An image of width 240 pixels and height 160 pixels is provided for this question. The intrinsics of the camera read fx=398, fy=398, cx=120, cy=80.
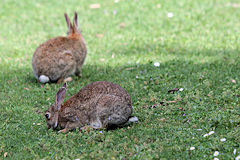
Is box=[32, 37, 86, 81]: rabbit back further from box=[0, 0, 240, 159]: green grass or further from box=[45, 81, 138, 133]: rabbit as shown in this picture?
box=[45, 81, 138, 133]: rabbit

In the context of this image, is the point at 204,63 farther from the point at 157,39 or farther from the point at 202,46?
the point at 157,39

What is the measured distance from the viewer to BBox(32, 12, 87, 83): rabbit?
8445 millimetres

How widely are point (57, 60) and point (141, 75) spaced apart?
1829mm

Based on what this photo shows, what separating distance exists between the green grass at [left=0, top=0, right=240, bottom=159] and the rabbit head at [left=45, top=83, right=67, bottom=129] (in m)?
0.18

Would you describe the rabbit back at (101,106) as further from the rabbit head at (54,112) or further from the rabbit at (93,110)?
the rabbit head at (54,112)

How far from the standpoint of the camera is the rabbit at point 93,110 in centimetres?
580

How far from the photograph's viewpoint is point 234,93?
6926 millimetres

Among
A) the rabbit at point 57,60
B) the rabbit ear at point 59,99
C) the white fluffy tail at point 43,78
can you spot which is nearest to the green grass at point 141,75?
the white fluffy tail at point 43,78

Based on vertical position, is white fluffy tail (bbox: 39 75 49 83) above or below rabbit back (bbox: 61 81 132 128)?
below

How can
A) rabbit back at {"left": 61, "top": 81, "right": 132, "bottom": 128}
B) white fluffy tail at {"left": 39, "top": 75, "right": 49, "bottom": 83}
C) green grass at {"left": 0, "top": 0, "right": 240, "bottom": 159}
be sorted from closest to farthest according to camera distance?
green grass at {"left": 0, "top": 0, "right": 240, "bottom": 159} → rabbit back at {"left": 61, "top": 81, "right": 132, "bottom": 128} → white fluffy tail at {"left": 39, "top": 75, "right": 49, "bottom": 83}

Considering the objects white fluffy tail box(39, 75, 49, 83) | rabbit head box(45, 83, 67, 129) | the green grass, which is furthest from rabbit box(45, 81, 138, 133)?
white fluffy tail box(39, 75, 49, 83)

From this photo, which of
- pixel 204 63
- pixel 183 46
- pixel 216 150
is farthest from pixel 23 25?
pixel 216 150

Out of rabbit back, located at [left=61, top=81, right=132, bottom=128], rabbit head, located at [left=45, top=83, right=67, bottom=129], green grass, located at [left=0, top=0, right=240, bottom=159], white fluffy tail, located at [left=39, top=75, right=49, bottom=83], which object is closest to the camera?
green grass, located at [left=0, top=0, right=240, bottom=159]

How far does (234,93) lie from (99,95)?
2.51m
